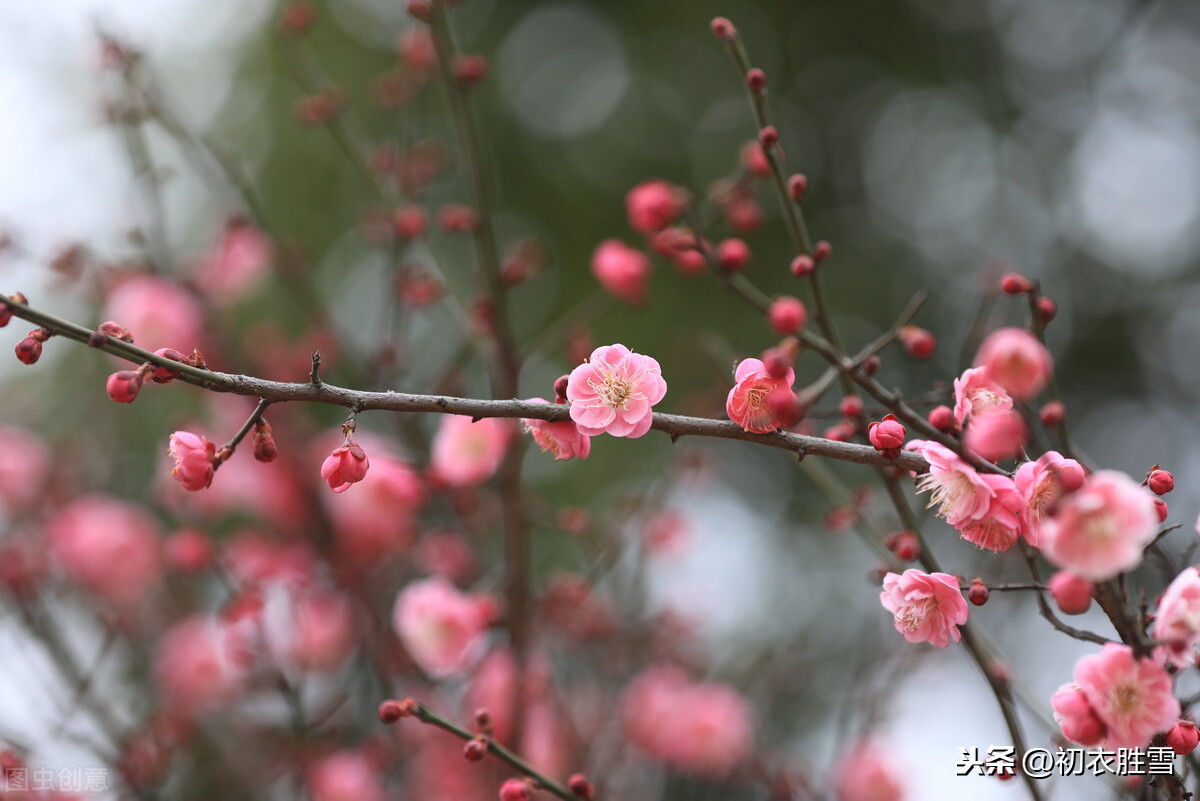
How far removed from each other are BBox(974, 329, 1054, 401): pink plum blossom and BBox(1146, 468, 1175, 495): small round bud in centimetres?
19

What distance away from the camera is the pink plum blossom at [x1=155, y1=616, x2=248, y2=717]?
4.96 feet

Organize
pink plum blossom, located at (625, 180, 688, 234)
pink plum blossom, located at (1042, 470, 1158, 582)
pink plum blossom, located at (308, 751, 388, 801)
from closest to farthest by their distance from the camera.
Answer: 1. pink plum blossom, located at (1042, 470, 1158, 582)
2. pink plum blossom, located at (625, 180, 688, 234)
3. pink plum blossom, located at (308, 751, 388, 801)

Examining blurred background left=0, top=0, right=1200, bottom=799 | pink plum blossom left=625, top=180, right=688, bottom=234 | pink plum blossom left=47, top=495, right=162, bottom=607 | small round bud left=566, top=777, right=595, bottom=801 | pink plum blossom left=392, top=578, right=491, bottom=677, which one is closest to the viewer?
small round bud left=566, top=777, right=595, bottom=801

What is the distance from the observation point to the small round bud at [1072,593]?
531 mm

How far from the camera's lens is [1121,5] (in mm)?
2793

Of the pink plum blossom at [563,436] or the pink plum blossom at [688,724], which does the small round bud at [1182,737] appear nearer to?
the pink plum blossom at [563,436]

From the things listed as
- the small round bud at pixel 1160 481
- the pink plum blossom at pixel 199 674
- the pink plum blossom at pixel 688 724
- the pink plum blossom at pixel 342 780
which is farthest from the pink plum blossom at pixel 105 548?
the small round bud at pixel 1160 481

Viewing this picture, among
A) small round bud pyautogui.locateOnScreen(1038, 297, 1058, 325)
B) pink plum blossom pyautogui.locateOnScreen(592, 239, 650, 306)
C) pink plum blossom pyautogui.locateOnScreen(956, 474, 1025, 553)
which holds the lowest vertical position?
pink plum blossom pyautogui.locateOnScreen(956, 474, 1025, 553)

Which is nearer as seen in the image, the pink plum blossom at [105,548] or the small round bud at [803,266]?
the small round bud at [803,266]

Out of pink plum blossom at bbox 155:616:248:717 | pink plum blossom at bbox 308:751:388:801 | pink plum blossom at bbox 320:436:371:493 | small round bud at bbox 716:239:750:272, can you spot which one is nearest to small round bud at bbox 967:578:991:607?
small round bud at bbox 716:239:750:272

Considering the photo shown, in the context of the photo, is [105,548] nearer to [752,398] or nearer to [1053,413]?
[752,398]

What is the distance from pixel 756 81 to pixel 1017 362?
38 cm

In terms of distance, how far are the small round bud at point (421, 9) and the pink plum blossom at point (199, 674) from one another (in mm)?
1030

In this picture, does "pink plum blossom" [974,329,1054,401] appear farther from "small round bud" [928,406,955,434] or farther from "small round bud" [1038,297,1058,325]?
"small round bud" [1038,297,1058,325]
